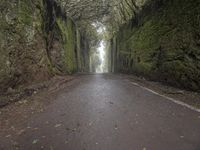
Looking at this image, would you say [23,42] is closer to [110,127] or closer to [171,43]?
[110,127]

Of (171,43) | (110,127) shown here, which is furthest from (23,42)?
(171,43)

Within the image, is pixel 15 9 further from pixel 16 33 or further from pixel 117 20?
pixel 117 20

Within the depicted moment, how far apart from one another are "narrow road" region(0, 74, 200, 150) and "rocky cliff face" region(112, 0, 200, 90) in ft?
5.41

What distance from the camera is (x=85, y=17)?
1950 cm

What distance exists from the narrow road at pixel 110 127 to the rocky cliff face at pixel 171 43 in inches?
65.0

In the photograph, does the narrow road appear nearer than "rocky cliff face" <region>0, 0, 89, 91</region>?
Yes

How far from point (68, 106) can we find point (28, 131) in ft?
5.49

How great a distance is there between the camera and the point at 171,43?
7.70 meters

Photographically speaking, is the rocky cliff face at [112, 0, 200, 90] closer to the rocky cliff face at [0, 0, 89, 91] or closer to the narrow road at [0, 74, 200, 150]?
the narrow road at [0, 74, 200, 150]

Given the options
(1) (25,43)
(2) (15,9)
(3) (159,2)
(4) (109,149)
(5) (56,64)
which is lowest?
(4) (109,149)

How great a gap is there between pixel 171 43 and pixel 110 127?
5.01 meters

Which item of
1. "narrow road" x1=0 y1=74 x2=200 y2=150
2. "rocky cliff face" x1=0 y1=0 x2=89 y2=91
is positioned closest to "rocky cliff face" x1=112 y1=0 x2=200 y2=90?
"narrow road" x1=0 y1=74 x2=200 y2=150

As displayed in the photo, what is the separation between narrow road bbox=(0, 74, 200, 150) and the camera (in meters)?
3.53

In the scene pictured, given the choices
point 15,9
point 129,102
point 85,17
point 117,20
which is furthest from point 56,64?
point 117,20
